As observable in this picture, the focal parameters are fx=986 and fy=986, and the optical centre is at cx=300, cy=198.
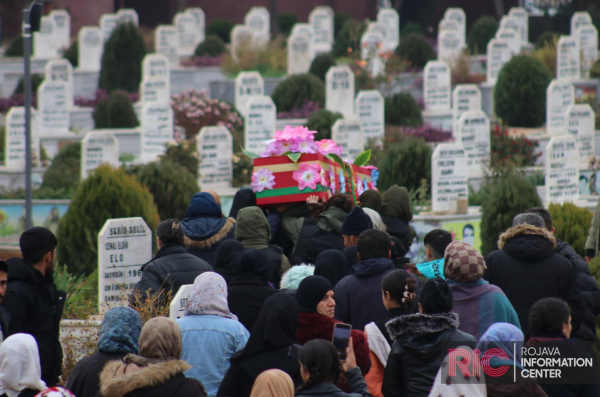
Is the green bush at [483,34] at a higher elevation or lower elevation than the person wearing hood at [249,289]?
higher

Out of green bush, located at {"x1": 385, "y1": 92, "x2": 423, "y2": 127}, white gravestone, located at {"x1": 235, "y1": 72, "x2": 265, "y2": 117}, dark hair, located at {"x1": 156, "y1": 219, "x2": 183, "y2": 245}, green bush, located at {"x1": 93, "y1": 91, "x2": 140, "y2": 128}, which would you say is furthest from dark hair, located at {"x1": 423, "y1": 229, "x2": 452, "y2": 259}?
green bush, located at {"x1": 93, "y1": 91, "x2": 140, "y2": 128}

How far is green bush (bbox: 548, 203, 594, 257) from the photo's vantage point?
1066cm

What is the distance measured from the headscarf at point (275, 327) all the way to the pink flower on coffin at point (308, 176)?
11.5 ft

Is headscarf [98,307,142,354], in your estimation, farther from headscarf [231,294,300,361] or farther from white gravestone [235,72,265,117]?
white gravestone [235,72,265,117]

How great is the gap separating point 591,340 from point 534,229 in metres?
0.81

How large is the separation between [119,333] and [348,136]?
1187 cm

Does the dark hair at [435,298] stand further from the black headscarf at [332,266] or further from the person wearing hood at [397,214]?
the person wearing hood at [397,214]

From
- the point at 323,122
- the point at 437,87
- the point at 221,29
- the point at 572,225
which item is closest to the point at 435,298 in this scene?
the point at 572,225

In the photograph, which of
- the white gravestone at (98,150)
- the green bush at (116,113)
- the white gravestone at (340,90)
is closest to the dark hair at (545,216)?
the white gravestone at (98,150)

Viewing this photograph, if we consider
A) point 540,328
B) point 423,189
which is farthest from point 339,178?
point 423,189

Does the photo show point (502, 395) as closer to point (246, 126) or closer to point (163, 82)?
point (246, 126)

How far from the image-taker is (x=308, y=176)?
27.8 feet

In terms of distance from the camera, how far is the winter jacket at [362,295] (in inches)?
237

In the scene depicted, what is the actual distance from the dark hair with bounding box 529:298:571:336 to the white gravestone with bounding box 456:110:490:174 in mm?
11718
